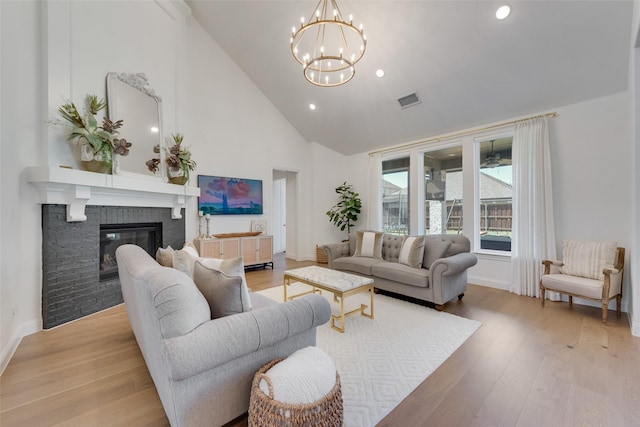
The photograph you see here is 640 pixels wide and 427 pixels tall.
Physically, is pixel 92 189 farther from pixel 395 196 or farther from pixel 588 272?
pixel 588 272

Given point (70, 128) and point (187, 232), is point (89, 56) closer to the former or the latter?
point (70, 128)

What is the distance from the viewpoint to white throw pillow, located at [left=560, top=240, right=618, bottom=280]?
3189mm

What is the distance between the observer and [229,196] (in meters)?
5.48

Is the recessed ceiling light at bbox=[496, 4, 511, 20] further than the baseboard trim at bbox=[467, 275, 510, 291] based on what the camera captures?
No

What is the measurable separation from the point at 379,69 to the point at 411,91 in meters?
0.64

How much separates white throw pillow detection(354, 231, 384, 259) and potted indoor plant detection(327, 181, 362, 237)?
1.94 meters

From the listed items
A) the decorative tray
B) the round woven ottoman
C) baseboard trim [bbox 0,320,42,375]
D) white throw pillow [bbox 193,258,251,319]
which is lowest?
baseboard trim [bbox 0,320,42,375]

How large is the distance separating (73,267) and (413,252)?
4132 millimetres

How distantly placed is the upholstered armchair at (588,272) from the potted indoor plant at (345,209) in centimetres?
370

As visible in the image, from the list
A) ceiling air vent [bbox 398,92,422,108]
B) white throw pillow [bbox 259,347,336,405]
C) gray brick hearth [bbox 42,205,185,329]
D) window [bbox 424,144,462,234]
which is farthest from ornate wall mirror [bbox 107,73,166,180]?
window [bbox 424,144,462,234]

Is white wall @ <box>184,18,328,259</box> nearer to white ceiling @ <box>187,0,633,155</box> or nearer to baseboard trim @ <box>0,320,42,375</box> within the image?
white ceiling @ <box>187,0,633,155</box>

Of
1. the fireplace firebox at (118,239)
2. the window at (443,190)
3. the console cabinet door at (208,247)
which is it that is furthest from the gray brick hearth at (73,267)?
the window at (443,190)

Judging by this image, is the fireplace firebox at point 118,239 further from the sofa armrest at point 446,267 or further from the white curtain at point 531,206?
the white curtain at point 531,206

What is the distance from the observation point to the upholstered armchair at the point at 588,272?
294cm
